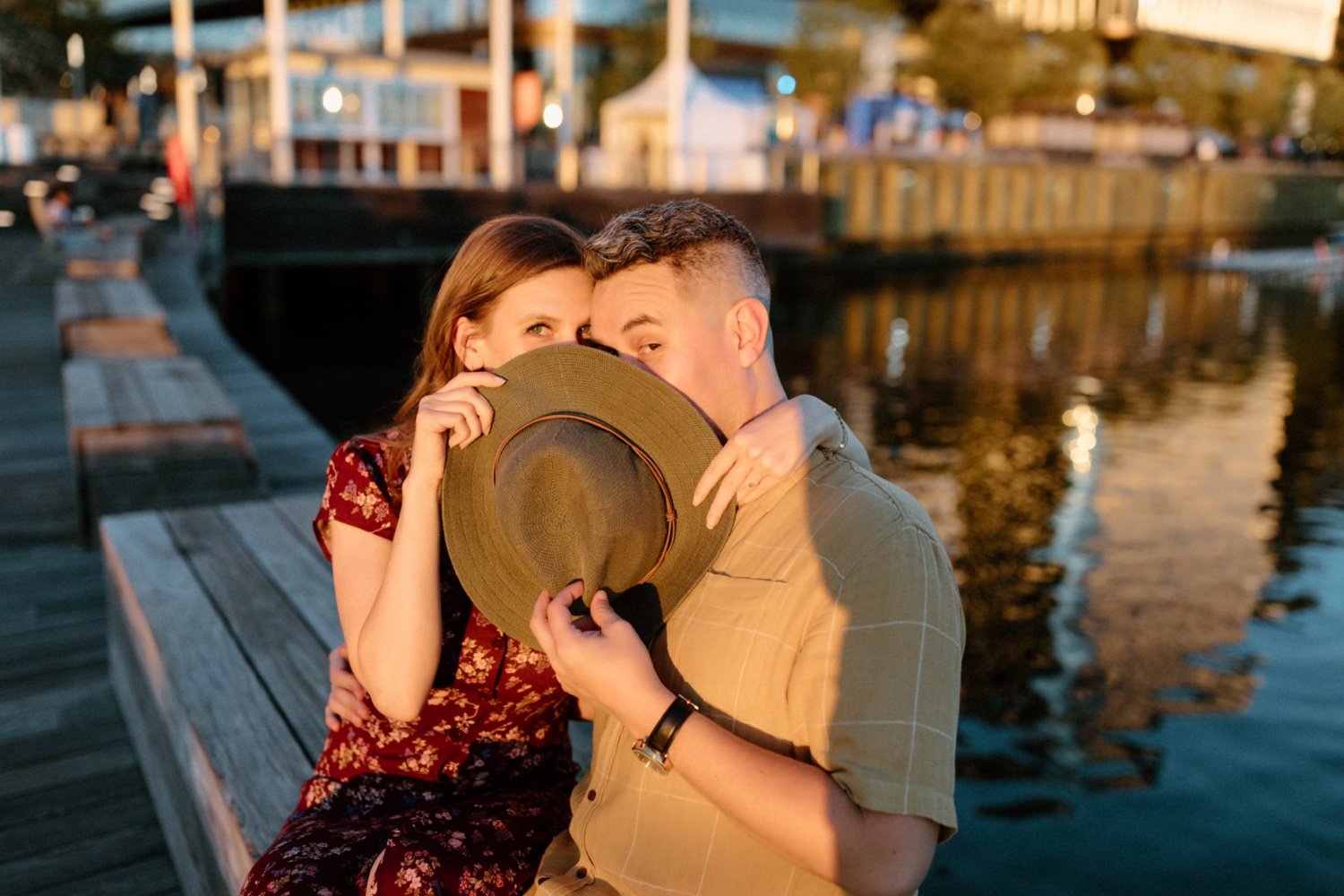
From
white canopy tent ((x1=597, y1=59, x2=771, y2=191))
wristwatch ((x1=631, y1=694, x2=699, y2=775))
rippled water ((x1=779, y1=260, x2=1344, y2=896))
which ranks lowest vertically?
rippled water ((x1=779, y1=260, x2=1344, y2=896))

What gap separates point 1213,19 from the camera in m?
72.5

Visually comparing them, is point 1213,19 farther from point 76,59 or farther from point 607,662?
point 607,662

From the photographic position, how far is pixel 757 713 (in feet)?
5.23

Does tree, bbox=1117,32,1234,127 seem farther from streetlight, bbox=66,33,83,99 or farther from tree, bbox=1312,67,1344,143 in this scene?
streetlight, bbox=66,33,83,99

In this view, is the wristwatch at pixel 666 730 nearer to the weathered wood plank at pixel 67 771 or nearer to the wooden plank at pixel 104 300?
the weathered wood plank at pixel 67 771

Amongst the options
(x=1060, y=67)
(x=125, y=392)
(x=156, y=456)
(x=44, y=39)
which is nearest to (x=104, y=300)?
(x=125, y=392)

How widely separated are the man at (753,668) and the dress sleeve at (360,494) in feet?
1.74

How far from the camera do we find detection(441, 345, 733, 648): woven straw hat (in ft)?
5.31

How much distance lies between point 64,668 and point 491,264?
3307mm

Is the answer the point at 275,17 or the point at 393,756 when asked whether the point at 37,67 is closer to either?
the point at 275,17

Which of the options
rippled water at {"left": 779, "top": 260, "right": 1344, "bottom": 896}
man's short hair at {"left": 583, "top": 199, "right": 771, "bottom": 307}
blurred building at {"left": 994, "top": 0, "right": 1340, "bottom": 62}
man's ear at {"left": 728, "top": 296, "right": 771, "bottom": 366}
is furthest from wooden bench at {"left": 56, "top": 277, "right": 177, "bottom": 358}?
blurred building at {"left": 994, "top": 0, "right": 1340, "bottom": 62}

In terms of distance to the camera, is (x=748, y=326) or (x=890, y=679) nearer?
(x=890, y=679)

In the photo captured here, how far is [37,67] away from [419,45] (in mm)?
12985

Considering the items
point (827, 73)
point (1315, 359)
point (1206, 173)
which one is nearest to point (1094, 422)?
point (1315, 359)
